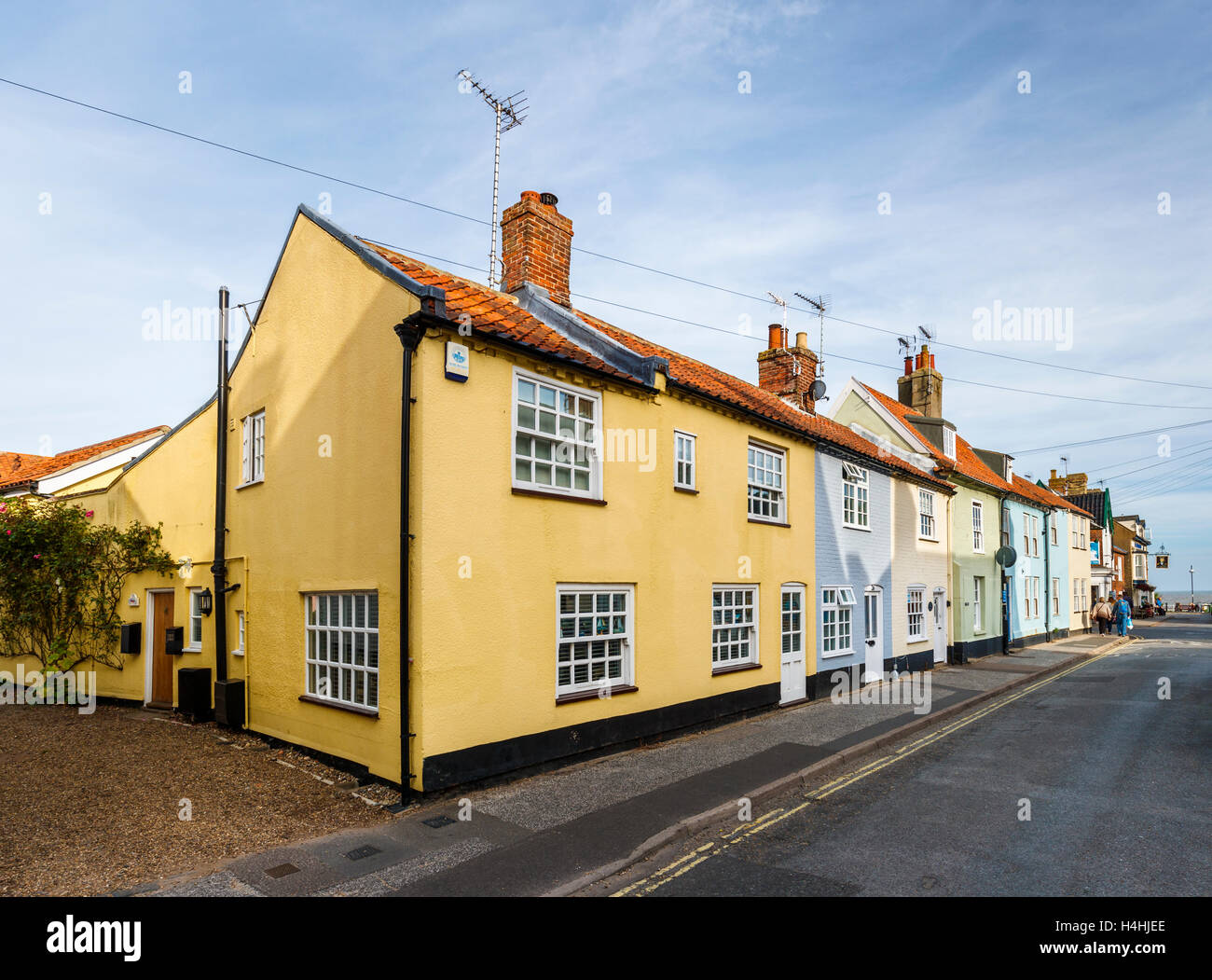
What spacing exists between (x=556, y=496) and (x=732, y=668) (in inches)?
213

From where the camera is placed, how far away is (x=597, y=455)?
34.5 ft

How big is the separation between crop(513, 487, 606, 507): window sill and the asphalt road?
4.48 metres

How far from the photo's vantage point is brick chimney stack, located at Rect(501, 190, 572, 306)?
13375 mm

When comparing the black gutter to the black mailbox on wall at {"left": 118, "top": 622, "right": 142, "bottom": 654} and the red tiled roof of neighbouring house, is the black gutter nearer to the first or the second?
the black mailbox on wall at {"left": 118, "top": 622, "right": 142, "bottom": 654}

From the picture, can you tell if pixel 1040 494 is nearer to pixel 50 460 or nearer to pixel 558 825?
pixel 558 825

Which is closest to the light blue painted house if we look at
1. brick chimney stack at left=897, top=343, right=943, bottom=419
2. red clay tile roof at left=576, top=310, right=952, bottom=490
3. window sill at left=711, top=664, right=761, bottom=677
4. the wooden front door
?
red clay tile roof at left=576, top=310, right=952, bottom=490

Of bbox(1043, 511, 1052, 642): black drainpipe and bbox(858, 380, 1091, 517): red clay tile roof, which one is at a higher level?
bbox(858, 380, 1091, 517): red clay tile roof

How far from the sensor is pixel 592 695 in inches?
394

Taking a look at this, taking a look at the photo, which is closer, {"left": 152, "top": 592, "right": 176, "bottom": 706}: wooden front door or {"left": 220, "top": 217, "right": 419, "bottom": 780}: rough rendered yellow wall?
{"left": 220, "top": 217, "right": 419, "bottom": 780}: rough rendered yellow wall

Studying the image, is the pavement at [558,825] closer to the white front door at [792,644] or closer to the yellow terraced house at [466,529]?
the yellow terraced house at [466,529]

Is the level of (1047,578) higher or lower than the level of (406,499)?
lower

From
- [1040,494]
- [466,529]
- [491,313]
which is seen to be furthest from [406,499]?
[1040,494]
